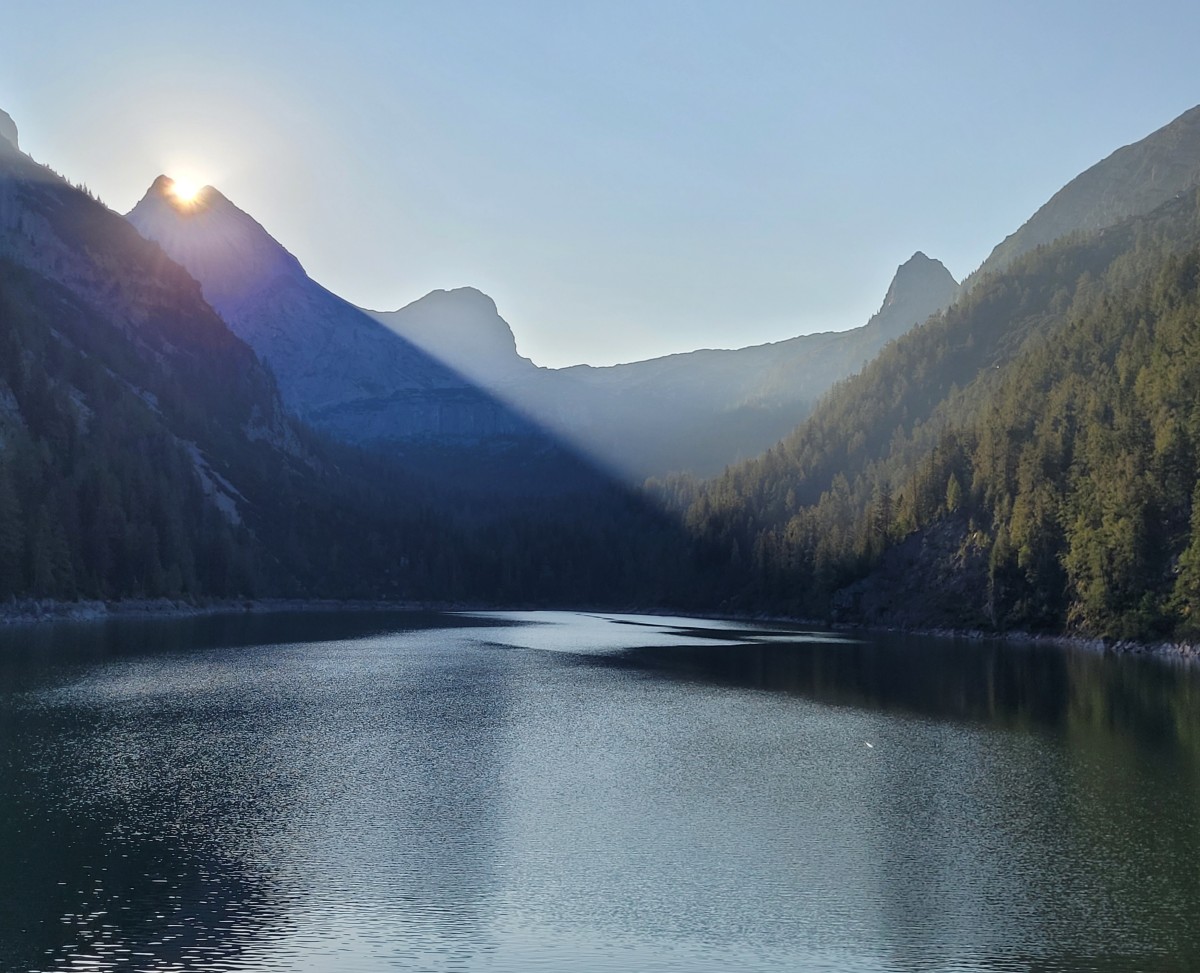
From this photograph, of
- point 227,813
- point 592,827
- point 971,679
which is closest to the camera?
point 592,827

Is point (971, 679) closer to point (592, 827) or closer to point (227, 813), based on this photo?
point (592, 827)

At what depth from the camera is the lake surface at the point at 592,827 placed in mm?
31734

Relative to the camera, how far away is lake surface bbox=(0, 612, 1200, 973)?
3173 cm

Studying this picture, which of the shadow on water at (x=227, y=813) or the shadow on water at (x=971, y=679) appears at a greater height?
the shadow on water at (x=227, y=813)

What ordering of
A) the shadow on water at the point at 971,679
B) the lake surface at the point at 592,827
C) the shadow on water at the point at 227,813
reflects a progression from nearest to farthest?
the lake surface at the point at 592,827, the shadow on water at the point at 227,813, the shadow on water at the point at 971,679

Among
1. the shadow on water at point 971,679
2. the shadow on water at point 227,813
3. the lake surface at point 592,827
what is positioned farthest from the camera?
the shadow on water at point 971,679

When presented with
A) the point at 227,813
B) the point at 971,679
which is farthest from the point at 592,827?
the point at 971,679

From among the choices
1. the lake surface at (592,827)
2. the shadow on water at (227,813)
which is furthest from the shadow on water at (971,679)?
the shadow on water at (227,813)

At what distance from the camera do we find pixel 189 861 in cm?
3928

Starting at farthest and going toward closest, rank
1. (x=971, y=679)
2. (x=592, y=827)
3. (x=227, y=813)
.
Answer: (x=971, y=679), (x=227, y=813), (x=592, y=827)

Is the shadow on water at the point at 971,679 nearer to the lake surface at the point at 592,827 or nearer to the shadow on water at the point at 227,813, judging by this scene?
the lake surface at the point at 592,827

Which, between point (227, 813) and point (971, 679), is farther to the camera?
point (971, 679)

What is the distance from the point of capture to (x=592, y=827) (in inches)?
1786

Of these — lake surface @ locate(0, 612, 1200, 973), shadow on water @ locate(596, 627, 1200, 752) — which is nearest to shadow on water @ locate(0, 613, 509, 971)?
lake surface @ locate(0, 612, 1200, 973)
